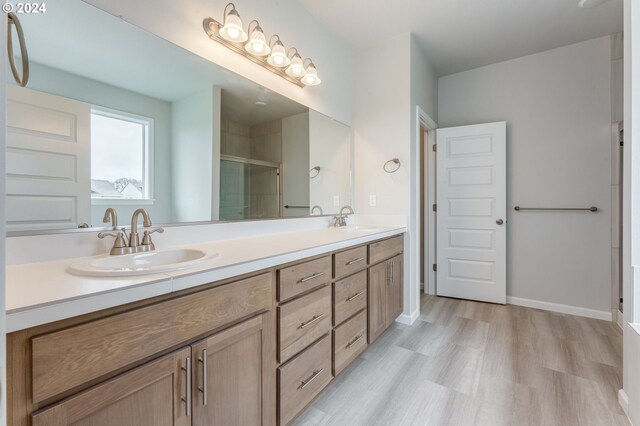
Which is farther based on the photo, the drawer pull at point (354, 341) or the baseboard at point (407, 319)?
the baseboard at point (407, 319)

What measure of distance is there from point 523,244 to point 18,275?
3.74 metres

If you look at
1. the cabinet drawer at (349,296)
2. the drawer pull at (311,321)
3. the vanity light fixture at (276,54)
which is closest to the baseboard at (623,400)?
the cabinet drawer at (349,296)

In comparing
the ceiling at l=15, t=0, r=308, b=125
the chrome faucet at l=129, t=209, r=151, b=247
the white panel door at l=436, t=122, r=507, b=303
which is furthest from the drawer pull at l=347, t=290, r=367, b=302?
the white panel door at l=436, t=122, r=507, b=303

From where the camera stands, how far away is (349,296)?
171cm

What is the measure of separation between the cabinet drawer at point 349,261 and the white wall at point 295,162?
1.93 feet

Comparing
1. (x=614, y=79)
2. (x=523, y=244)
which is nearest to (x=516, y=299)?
(x=523, y=244)

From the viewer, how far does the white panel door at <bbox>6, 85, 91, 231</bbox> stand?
949mm

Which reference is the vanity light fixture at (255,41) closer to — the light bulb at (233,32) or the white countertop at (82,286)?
the light bulb at (233,32)

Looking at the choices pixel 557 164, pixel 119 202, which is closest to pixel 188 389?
pixel 119 202

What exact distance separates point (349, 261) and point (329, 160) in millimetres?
1119

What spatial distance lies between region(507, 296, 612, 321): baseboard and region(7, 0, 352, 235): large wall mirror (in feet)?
9.00

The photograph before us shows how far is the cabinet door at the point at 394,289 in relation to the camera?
2.25 m

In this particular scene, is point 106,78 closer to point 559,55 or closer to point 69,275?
point 69,275

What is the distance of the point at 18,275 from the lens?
32.4 inches
